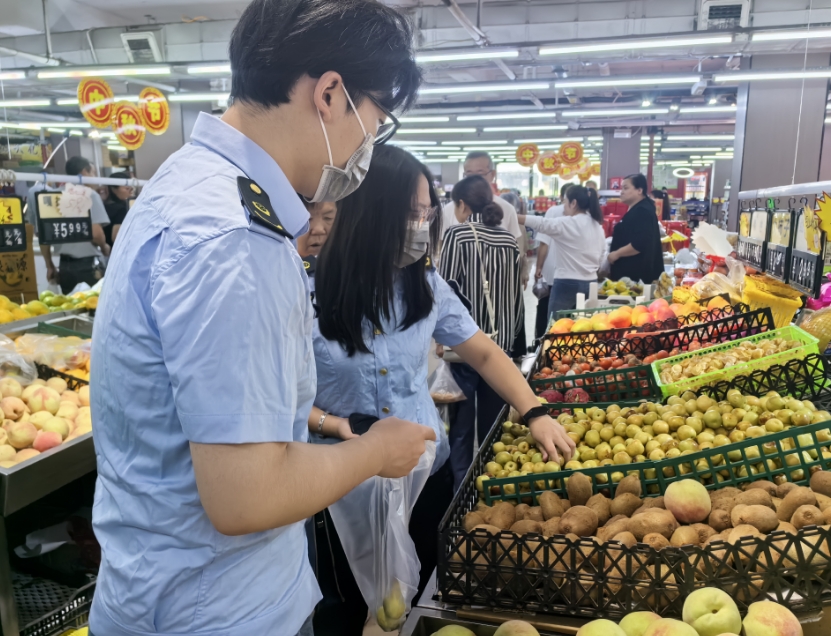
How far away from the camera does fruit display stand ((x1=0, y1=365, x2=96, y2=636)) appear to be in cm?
209

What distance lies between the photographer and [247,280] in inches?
29.8

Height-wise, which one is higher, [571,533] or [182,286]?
[182,286]

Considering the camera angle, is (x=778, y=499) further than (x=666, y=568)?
Yes

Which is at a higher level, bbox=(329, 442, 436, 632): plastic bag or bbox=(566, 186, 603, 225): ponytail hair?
bbox=(566, 186, 603, 225): ponytail hair

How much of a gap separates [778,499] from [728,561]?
28 cm

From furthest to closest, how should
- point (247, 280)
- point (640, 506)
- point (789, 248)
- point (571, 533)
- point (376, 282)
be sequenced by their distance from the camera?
point (789, 248), point (376, 282), point (640, 506), point (571, 533), point (247, 280)

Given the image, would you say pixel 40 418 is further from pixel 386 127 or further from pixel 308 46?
pixel 308 46

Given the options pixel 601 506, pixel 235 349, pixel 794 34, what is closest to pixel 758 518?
pixel 601 506

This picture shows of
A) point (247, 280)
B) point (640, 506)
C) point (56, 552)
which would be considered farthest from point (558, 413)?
point (56, 552)

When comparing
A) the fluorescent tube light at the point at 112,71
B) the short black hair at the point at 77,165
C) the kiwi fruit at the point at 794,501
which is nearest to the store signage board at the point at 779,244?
the kiwi fruit at the point at 794,501

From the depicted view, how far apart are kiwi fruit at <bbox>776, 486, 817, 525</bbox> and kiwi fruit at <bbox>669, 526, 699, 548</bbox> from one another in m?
0.19

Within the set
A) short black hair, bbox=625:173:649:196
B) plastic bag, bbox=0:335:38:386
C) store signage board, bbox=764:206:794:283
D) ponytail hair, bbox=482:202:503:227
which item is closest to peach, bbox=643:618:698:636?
store signage board, bbox=764:206:794:283

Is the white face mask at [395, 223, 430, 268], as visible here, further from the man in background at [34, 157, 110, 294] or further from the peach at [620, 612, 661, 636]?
the man in background at [34, 157, 110, 294]

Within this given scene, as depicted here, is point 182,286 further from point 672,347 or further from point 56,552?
point 672,347
